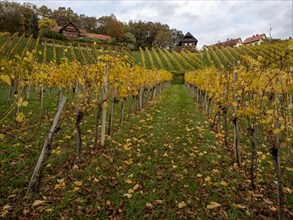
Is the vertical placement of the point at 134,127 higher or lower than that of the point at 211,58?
lower

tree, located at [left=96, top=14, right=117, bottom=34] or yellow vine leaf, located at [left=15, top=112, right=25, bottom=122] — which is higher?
tree, located at [left=96, top=14, right=117, bottom=34]

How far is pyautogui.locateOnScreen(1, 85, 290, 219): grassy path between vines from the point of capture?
322 centimetres

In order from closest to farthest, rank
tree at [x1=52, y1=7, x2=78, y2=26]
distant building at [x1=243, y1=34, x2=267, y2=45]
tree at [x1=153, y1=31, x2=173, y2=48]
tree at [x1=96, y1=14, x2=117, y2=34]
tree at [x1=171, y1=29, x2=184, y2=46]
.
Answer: tree at [x1=153, y1=31, x2=173, y2=48] → distant building at [x1=243, y1=34, x2=267, y2=45] → tree at [x1=52, y1=7, x2=78, y2=26] → tree at [x1=96, y1=14, x2=117, y2=34] → tree at [x1=171, y1=29, x2=184, y2=46]

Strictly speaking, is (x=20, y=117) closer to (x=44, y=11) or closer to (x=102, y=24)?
(x=102, y=24)

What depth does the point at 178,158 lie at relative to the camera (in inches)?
200

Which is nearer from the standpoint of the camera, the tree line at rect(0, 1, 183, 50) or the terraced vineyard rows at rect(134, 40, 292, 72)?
the terraced vineyard rows at rect(134, 40, 292, 72)

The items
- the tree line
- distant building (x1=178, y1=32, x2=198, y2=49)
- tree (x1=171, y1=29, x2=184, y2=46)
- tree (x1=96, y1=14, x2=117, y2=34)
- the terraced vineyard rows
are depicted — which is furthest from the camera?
tree (x1=171, y1=29, x2=184, y2=46)

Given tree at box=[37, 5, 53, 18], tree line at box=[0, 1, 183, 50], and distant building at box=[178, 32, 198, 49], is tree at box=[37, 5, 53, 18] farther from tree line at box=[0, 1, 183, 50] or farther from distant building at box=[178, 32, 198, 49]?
distant building at box=[178, 32, 198, 49]

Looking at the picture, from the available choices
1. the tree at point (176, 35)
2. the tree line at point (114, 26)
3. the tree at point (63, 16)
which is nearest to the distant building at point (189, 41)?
the tree line at point (114, 26)

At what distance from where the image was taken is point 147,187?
3.84 meters

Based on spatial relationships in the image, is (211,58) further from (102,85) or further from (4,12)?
(4,12)

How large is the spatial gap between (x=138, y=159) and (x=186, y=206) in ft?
5.96

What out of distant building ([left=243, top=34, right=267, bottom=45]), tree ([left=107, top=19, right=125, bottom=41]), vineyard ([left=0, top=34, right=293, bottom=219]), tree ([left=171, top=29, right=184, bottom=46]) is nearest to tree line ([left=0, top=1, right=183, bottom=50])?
tree ([left=107, top=19, right=125, bottom=41])

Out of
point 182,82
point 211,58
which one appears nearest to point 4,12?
point 182,82
